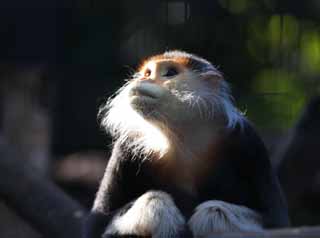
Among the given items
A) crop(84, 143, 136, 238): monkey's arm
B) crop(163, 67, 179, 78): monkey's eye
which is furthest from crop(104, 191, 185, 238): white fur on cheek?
crop(163, 67, 179, 78): monkey's eye

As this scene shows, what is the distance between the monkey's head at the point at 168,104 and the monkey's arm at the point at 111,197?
59 mm

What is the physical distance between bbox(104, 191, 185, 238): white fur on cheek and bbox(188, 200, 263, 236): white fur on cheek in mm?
44

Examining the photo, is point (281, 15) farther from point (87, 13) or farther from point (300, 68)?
point (87, 13)

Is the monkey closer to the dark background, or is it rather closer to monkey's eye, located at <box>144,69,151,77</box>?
monkey's eye, located at <box>144,69,151,77</box>

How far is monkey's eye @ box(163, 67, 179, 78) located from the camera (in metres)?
2.87

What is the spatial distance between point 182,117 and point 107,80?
2088mm

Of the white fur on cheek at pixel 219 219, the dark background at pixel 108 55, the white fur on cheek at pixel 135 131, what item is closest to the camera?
the white fur on cheek at pixel 219 219

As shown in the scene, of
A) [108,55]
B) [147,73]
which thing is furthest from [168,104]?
[108,55]

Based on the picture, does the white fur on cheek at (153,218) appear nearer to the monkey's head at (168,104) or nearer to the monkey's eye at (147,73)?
the monkey's head at (168,104)

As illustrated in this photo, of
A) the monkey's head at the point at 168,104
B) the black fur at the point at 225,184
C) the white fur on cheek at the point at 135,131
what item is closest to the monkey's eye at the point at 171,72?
the monkey's head at the point at 168,104

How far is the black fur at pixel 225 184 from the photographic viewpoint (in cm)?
287

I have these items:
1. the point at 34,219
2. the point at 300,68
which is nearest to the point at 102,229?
the point at 34,219

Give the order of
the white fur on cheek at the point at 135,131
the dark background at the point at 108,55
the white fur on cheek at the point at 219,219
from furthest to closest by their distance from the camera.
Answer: the dark background at the point at 108,55, the white fur on cheek at the point at 135,131, the white fur on cheek at the point at 219,219

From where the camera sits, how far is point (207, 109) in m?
2.86
